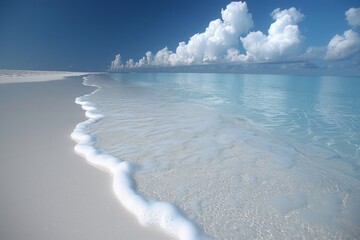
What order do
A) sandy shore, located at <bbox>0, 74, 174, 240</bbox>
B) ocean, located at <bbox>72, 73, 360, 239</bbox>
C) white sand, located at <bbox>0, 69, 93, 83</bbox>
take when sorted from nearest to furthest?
sandy shore, located at <bbox>0, 74, 174, 240</bbox>
ocean, located at <bbox>72, 73, 360, 239</bbox>
white sand, located at <bbox>0, 69, 93, 83</bbox>

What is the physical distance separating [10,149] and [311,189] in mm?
7834

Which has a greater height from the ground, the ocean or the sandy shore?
the sandy shore

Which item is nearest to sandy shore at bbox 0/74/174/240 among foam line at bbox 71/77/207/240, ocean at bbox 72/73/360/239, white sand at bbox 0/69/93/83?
foam line at bbox 71/77/207/240

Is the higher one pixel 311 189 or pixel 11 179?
pixel 11 179

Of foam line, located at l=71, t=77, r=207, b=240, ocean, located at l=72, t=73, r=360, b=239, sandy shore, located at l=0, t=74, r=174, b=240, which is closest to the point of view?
→ sandy shore, located at l=0, t=74, r=174, b=240

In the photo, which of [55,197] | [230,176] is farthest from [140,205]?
[230,176]

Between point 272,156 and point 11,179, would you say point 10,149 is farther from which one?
point 272,156

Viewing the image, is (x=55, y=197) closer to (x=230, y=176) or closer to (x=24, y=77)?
(x=230, y=176)

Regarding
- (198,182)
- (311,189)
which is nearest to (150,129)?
(198,182)

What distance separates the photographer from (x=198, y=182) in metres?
4.77

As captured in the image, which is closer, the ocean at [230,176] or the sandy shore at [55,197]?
the sandy shore at [55,197]

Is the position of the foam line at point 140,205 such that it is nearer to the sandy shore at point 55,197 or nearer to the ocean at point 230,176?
the ocean at point 230,176

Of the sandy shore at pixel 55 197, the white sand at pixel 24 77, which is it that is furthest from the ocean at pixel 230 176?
the white sand at pixel 24 77

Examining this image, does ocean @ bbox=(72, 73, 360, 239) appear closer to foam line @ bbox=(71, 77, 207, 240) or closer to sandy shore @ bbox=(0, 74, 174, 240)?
foam line @ bbox=(71, 77, 207, 240)
